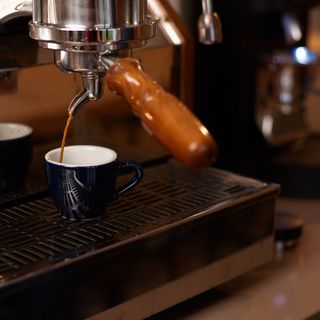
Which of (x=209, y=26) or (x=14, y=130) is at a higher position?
(x=209, y=26)

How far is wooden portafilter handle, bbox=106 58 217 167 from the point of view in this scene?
59cm

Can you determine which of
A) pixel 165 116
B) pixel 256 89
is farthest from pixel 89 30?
pixel 256 89

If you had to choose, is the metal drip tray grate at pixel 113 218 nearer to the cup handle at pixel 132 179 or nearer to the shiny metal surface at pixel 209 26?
the cup handle at pixel 132 179

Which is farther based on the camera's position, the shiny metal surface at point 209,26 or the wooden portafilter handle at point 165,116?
the shiny metal surface at point 209,26

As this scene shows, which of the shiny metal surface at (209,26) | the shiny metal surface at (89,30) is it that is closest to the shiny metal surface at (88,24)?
the shiny metal surface at (89,30)

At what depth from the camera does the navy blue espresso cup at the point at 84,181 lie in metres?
0.74

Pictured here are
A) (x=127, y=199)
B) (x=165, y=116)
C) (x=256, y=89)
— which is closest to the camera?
(x=165, y=116)

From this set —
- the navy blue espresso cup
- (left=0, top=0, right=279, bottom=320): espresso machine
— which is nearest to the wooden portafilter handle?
(left=0, top=0, right=279, bottom=320): espresso machine

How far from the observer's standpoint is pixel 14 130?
0.81 metres

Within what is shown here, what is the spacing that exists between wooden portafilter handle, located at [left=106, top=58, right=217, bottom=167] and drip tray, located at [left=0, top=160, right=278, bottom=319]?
0.14m

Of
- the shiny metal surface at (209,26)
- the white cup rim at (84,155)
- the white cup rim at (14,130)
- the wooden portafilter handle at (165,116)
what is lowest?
the white cup rim at (84,155)

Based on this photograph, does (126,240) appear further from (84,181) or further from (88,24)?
(88,24)

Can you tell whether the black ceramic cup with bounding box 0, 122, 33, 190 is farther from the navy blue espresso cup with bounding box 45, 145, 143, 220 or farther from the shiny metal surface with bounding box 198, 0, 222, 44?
the shiny metal surface with bounding box 198, 0, 222, 44

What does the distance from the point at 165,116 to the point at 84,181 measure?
0.53 feet
